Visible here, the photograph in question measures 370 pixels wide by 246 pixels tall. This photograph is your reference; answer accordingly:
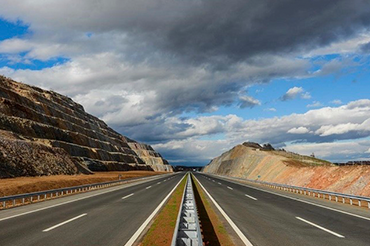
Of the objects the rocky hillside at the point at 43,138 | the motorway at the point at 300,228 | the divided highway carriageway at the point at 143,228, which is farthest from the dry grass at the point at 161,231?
the rocky hillside at the point at 43,138

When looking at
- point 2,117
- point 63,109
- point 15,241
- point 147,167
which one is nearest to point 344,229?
point 15,241

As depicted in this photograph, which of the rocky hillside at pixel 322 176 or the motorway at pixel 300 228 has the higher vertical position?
the rocky hillside at pixel 322 176

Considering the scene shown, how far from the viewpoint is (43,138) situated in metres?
66.2

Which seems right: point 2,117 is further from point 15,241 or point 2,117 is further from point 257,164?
point 257,164

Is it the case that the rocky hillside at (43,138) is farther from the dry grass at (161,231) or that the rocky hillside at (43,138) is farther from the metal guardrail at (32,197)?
the dry grass at (161,231)

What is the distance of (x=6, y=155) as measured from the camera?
4075 cm

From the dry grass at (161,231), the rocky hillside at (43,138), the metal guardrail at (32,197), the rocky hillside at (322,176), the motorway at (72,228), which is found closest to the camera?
the dry grass at (161,231)

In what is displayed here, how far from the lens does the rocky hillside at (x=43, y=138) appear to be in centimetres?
4406

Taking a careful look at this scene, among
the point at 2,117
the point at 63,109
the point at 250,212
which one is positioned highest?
the point at 63,109

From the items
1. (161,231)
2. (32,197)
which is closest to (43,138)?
(32,197)

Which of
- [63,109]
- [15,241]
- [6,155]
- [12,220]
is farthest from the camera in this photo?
[63,109]

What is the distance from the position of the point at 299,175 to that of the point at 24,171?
3935cm

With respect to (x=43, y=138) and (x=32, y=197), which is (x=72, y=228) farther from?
(x=43, y=138)

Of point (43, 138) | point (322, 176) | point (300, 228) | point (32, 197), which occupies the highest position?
point (43, 138)
